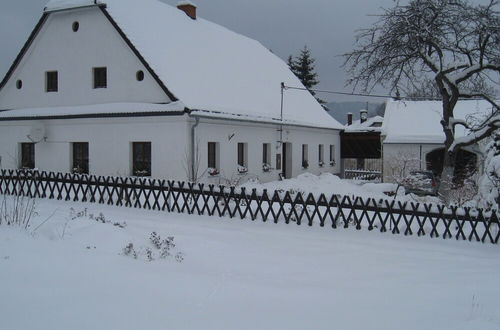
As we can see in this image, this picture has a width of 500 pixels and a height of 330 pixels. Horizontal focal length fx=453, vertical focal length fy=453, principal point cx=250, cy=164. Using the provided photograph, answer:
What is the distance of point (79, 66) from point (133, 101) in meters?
3.39

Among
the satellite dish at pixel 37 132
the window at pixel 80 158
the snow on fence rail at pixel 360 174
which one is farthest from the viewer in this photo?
the snow on fence rail at pixel 360 174

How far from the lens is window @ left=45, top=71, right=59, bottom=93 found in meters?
19.7

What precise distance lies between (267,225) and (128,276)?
5020 mm

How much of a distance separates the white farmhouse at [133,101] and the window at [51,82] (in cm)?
4

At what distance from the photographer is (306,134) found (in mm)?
25906

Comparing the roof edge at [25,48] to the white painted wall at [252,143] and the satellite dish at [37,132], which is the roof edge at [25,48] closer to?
the satellite dish at [37,132]

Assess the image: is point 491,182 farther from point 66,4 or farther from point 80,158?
point 66,4

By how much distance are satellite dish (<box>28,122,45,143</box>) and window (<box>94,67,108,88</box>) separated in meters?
2.94

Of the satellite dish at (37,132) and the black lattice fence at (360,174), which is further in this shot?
the black lattice fence at (360,174)

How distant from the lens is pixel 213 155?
1827cm

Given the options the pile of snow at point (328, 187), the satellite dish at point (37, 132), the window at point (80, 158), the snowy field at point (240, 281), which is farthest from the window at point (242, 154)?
the snowy field at point (240, 281)

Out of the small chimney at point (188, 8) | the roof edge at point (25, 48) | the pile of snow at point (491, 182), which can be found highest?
the small chimney at point (188, 8)

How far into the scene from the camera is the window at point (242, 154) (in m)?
20.1

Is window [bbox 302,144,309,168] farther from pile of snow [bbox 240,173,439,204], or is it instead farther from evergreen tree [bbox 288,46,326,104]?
evergreen tree [bbox 288,46,326,104]
